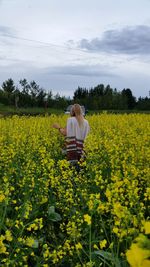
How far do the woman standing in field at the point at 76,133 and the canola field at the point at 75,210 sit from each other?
15.0 inches

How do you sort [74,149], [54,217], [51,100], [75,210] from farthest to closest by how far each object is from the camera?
[51,100], [74,149], [54,217], [75,210]

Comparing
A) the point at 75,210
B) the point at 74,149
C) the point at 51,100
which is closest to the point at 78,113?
the point at 74,149

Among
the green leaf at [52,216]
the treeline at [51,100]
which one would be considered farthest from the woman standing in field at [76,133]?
the treeline at [51,100]

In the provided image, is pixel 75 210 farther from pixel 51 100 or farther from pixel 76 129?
pixel 51 100

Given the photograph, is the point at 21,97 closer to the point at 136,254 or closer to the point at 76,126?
the point at 76,126

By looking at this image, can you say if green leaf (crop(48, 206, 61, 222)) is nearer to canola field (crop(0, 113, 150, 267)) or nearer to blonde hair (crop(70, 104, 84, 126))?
canola field (crop(0, 113, 150, 267))

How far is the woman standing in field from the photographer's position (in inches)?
265

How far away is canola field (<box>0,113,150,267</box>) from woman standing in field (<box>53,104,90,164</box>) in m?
0.38

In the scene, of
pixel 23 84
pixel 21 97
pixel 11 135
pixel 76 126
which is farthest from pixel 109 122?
pixel 23 84

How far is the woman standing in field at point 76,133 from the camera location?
22.1 feet

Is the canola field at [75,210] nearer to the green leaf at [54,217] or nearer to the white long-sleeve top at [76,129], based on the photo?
the green leaf at [54,217]

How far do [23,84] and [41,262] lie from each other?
44.6m

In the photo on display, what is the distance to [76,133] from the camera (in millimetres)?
6777

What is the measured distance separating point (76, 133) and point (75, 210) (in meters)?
3.02
